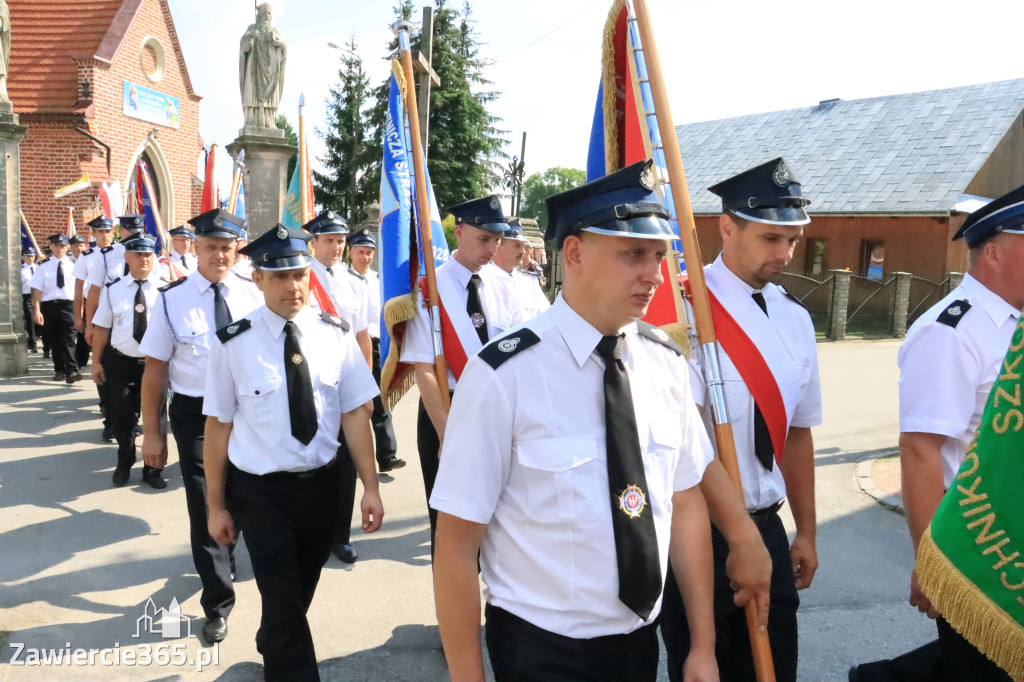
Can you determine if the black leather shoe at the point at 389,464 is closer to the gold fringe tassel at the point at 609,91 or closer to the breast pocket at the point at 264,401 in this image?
the breast pocket at the point at 264,401

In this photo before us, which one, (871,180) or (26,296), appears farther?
(871,180)

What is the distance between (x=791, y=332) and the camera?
3188mm

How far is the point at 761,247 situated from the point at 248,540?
2.52m

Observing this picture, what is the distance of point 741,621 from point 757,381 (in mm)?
843

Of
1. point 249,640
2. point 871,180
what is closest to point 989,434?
point 249,640

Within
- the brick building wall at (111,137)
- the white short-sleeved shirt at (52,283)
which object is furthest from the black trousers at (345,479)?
the brick building wall at (111,137)

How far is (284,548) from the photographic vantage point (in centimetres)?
369

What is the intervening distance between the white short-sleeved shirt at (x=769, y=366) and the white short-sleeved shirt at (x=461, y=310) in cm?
172

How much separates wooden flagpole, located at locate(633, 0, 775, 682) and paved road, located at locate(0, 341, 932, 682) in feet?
6.04

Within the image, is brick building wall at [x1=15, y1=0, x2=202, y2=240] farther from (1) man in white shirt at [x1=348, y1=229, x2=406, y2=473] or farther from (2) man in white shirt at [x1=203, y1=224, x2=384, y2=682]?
(2) man in white shirt at [x1=203, y1=224, x2=384, y2=682]

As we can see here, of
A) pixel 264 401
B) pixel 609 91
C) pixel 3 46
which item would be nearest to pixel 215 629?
pixel 264 401

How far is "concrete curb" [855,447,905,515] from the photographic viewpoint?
7035 millimetres

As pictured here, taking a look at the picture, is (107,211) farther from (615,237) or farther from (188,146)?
(615,237)

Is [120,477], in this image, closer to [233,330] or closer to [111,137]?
[233,330]
